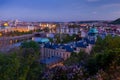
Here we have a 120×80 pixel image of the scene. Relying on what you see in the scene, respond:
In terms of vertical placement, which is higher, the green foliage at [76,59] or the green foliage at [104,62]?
the green foliage at [104,62]

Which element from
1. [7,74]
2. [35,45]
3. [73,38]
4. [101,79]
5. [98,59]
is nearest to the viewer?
[101,79]

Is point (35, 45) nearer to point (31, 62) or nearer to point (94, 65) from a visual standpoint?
point (31, 62)

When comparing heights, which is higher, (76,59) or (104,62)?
(104,62)

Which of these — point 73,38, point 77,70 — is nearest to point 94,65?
point 77,70

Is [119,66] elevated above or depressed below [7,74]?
above

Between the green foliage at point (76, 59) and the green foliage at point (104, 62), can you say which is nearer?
the green foliage at point (104, 62)

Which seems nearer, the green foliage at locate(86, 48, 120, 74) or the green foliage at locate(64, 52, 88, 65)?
the green foliage at locate(86, 48, 120, 74)

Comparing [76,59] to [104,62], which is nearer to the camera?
[104,62]

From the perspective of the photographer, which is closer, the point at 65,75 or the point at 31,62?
the point at 65,75

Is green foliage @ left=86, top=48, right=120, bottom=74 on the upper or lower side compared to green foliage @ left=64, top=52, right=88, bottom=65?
upper

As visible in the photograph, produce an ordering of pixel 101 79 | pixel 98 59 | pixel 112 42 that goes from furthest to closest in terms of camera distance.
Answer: pixel 112 42
pixel 98 59
pixel 101 79
